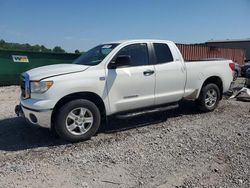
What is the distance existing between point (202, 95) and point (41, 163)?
14.0 ft

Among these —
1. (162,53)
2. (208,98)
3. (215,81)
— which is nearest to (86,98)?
(162,53)

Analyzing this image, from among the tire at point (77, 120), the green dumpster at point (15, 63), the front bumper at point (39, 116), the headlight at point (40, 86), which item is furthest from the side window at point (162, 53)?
the green dumpster at point (15, 63)

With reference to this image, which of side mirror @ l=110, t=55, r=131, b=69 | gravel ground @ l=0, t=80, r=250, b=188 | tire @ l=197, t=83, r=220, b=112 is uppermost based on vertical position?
side mirror @ l=110, t=55, r=131, b=69

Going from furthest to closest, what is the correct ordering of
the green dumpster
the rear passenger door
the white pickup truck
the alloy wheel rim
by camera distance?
the green dumpster < the rear passenger door < the alloy wheel rim < the white pickup truck

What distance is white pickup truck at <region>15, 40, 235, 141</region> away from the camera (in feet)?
15.7

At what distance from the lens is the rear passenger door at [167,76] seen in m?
5.93

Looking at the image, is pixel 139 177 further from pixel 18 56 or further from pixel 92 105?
pixel 18 56

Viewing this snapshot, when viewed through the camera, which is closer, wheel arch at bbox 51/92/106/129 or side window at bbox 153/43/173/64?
wheel arch at bbox 51/92/106/129

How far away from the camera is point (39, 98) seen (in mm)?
4730

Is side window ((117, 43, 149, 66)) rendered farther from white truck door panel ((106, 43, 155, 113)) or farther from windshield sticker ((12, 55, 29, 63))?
windshield sticker ((12, 55, 29, 63))

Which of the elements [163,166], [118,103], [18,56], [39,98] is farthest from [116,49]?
[18,56]

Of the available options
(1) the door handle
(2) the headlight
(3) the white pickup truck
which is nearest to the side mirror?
(3) the white pickup truck

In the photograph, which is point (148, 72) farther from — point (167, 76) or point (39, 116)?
point (39, 116)

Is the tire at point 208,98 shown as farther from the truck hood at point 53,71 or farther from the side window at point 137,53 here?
the truck hood at point 53,71
